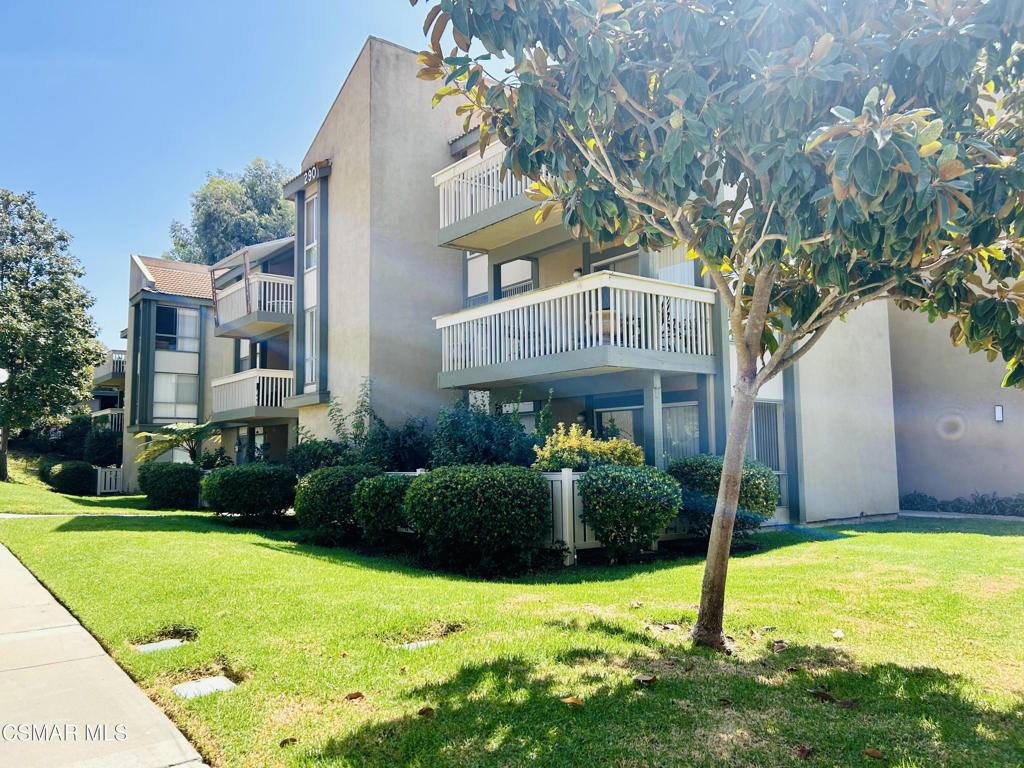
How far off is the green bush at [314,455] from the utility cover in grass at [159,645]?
10.1m

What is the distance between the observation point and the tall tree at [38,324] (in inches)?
1061

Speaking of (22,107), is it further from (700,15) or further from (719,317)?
(700,15)

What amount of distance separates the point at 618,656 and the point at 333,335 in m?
14.7

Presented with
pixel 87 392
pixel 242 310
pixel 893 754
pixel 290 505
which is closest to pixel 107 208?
pixel 87 392

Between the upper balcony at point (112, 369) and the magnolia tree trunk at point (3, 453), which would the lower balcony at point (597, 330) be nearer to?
the magnolia tree trunk at point (3, 453)

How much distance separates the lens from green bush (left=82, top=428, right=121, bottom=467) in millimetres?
32656

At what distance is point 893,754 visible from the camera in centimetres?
387

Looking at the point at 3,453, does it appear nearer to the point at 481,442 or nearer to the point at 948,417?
the point at 481,442

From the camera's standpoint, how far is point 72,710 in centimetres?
452

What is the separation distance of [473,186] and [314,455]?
22.5 ft

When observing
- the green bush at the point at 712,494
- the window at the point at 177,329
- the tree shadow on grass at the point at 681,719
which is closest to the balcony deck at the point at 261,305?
the window at the point at 177,329

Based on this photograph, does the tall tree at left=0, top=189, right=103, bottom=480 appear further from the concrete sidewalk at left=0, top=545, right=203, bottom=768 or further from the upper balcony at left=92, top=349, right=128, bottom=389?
the concrete sidewalk at left=0, top=545, right=203, bottom=768

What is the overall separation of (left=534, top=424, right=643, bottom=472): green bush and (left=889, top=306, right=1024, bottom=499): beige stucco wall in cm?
1002

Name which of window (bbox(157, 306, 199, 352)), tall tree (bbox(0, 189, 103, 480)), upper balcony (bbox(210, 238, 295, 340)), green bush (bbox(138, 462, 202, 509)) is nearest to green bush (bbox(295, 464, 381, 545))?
green bush (bbox(138, 462, 202, 509))
